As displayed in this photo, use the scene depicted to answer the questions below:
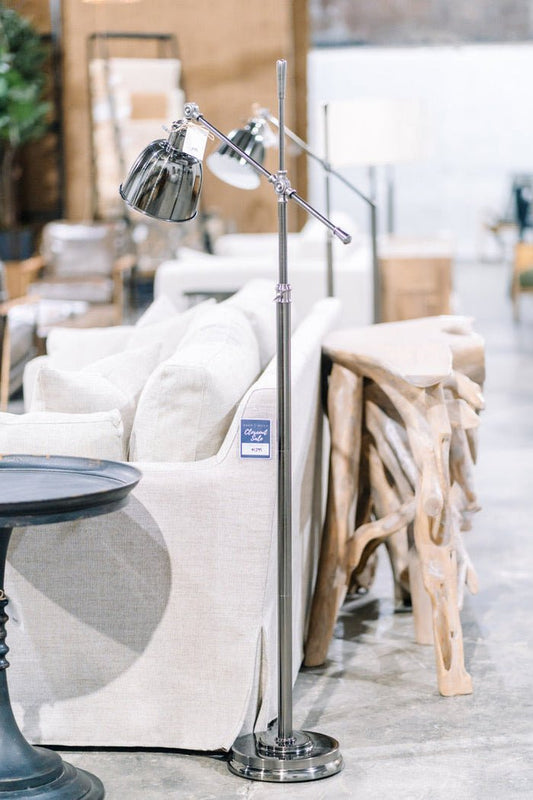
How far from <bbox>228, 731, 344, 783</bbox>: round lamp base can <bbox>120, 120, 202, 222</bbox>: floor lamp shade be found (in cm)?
117

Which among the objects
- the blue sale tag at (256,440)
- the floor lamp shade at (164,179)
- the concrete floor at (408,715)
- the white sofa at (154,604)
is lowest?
the concrete floor at (408,715)

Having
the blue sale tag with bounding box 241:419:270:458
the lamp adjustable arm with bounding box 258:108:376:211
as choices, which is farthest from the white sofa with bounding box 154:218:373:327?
the blue sale tag with bounding box 241:419:270:458

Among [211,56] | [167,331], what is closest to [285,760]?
[167,331]

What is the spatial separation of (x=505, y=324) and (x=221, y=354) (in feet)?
25.7

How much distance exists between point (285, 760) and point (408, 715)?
0.45m

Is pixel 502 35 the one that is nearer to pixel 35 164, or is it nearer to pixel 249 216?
pixel 249 216

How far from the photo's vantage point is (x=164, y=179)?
2.59 metres

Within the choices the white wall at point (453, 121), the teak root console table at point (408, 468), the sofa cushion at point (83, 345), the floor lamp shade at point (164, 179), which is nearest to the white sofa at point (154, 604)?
the floor lamp shade at point (164, 179)

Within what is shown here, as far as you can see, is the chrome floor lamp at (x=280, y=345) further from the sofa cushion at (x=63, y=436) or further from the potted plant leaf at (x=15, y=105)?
the potted plant leaf at (x=15, y=105)

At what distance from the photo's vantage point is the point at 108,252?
9.12 m

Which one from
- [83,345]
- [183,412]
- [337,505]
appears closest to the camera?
[183,412]

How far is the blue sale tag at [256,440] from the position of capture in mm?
2701

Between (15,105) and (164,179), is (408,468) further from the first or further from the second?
(15,105)

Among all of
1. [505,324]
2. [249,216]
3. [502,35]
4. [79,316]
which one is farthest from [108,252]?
[502,35]
